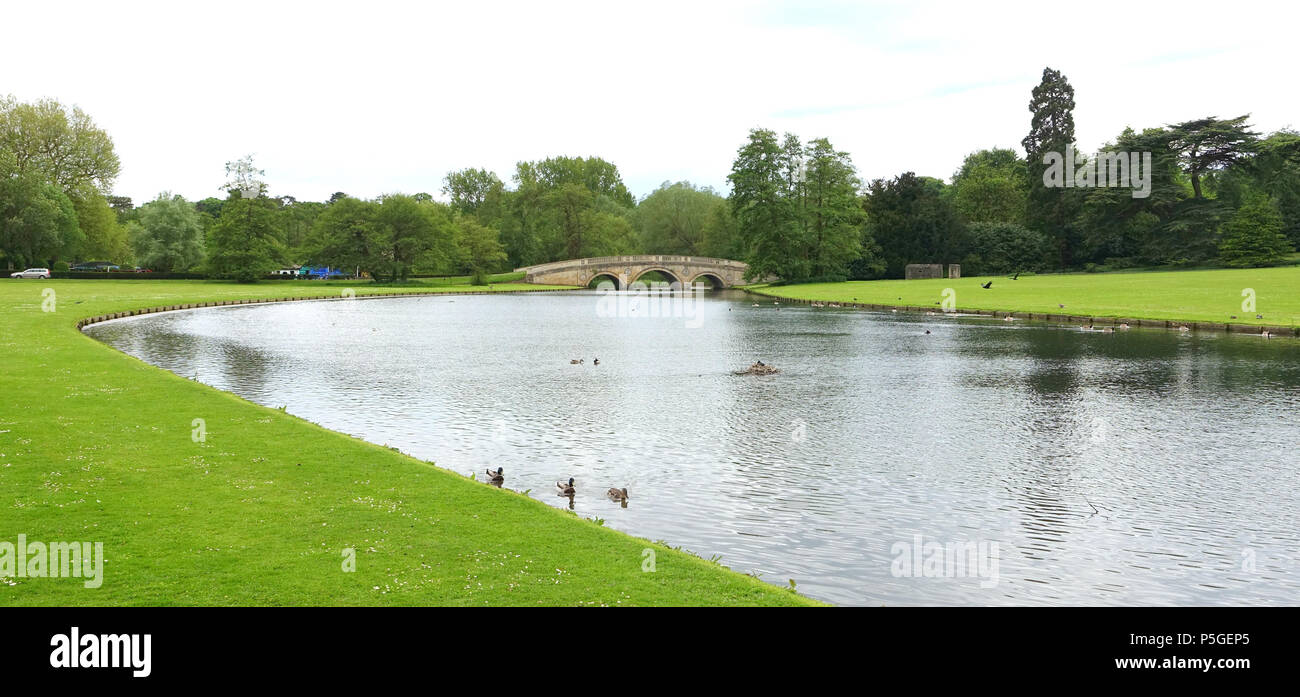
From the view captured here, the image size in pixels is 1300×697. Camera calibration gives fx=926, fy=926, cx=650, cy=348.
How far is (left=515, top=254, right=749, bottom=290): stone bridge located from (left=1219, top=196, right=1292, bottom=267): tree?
66.6 metres

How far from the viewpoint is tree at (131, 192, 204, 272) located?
429 feet

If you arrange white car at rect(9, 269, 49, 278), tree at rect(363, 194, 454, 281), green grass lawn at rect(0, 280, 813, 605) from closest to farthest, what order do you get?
green grass lawn at rect(0, 280, 813, 605) → white car at rect(9, 269, 49, 278) → tree at rect(363, 194, 454, 281)

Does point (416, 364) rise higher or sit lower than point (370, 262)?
lower

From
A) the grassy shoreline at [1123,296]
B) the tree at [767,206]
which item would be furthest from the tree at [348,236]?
the grassy shoreline at [1123,296]

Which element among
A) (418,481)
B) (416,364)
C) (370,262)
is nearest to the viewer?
(418,481)

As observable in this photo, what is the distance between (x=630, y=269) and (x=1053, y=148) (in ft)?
211

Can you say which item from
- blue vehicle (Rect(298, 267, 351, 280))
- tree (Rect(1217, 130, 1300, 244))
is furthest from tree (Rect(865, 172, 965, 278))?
blue vehicle (Rect(298, 267, 351, 280))

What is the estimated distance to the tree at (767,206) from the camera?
126 metres

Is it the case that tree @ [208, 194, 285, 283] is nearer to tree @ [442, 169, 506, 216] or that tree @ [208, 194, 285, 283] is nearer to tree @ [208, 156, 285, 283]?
tree @ [208, 156, 285, 283]

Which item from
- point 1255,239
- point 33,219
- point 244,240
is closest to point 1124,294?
point 1255,239

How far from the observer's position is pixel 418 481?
16375 mm
